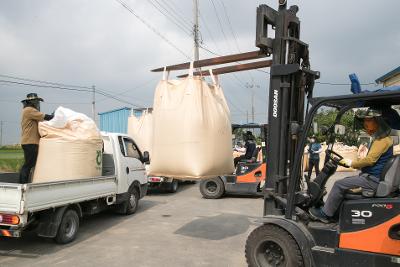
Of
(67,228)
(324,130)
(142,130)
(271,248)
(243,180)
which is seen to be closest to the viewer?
(324,130)

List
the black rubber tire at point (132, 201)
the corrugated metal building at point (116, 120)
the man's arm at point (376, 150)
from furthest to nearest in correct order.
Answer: the corrugated metal building at point (116, 120) → the black rubber tire at point (132, 201) → the man's arm at point (376, 150)

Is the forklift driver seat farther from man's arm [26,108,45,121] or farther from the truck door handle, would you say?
man's arm [26,108,45,121]

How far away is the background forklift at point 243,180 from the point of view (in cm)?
1159

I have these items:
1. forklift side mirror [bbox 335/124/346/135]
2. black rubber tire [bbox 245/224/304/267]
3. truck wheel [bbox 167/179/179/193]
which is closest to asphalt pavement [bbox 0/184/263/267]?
black rubber tire [bbox 245/224/304/267]

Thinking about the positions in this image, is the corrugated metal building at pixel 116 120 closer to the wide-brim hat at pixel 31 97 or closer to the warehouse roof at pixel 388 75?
the warehouse roof at pixel 388 75

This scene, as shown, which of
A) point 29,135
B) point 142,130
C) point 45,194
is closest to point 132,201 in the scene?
point 29,135

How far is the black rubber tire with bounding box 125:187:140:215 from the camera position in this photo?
910 centimetres

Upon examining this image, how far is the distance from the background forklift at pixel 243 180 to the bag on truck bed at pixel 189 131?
5.45m

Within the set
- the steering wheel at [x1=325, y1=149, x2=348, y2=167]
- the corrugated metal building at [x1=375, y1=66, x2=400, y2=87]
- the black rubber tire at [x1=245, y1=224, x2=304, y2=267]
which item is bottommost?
the black rubber tire at [x1=245, y1=224, x2=304, y2=267]

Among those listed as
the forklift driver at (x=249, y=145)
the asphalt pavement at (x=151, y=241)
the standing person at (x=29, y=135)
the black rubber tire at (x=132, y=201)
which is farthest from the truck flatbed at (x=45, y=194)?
the forklift driver at (x=249, y=145)

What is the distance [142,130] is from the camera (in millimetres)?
14312

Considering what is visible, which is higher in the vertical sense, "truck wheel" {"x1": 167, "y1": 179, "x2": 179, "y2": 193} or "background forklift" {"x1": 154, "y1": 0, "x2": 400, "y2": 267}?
"background forklift" {"x1": 154, "y1": 0, "x2": 400, "y2": 267}

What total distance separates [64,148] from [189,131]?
2303mm

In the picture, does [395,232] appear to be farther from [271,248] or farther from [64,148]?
[64,148]
